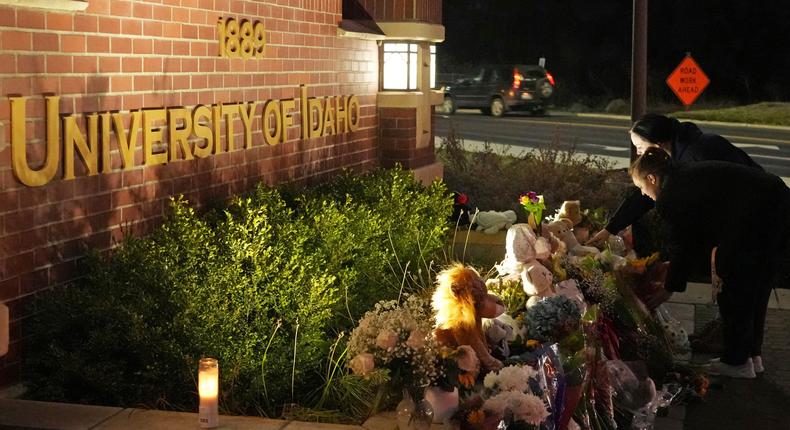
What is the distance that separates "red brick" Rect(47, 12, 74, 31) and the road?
17882mm

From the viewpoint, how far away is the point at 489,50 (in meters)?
65.6

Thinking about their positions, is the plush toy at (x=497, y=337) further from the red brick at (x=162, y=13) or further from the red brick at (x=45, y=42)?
the red brick at (x=162, y=13)

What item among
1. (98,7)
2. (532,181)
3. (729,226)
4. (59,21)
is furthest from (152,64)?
(532,181)

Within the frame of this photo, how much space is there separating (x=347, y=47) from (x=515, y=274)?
200 inches

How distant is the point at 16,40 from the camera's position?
6082 millimetres

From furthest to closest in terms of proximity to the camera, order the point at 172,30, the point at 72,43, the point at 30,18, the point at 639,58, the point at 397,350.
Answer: the point at 639,58
the point at 172,30
the point at 72,43
the point at 30,18
the point at 397,350

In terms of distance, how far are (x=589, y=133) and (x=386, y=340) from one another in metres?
28.0

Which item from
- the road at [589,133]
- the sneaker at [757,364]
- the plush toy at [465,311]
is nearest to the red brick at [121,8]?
the plush toy at [465,311]

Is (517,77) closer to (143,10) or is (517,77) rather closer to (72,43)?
(143,10)

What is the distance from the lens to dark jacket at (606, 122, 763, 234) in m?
8.58

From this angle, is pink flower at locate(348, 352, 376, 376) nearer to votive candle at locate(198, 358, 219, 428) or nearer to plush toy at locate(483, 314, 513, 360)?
votive candle at locate(198, 358, 219, 428)

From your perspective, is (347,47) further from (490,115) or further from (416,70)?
(490,115)

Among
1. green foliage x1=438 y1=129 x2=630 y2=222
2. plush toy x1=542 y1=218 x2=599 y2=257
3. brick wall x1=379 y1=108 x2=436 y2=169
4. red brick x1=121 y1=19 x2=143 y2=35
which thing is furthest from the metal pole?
red brick x1=121 y1=19 x2=143 y2=35

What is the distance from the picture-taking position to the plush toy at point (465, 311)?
233 inches
